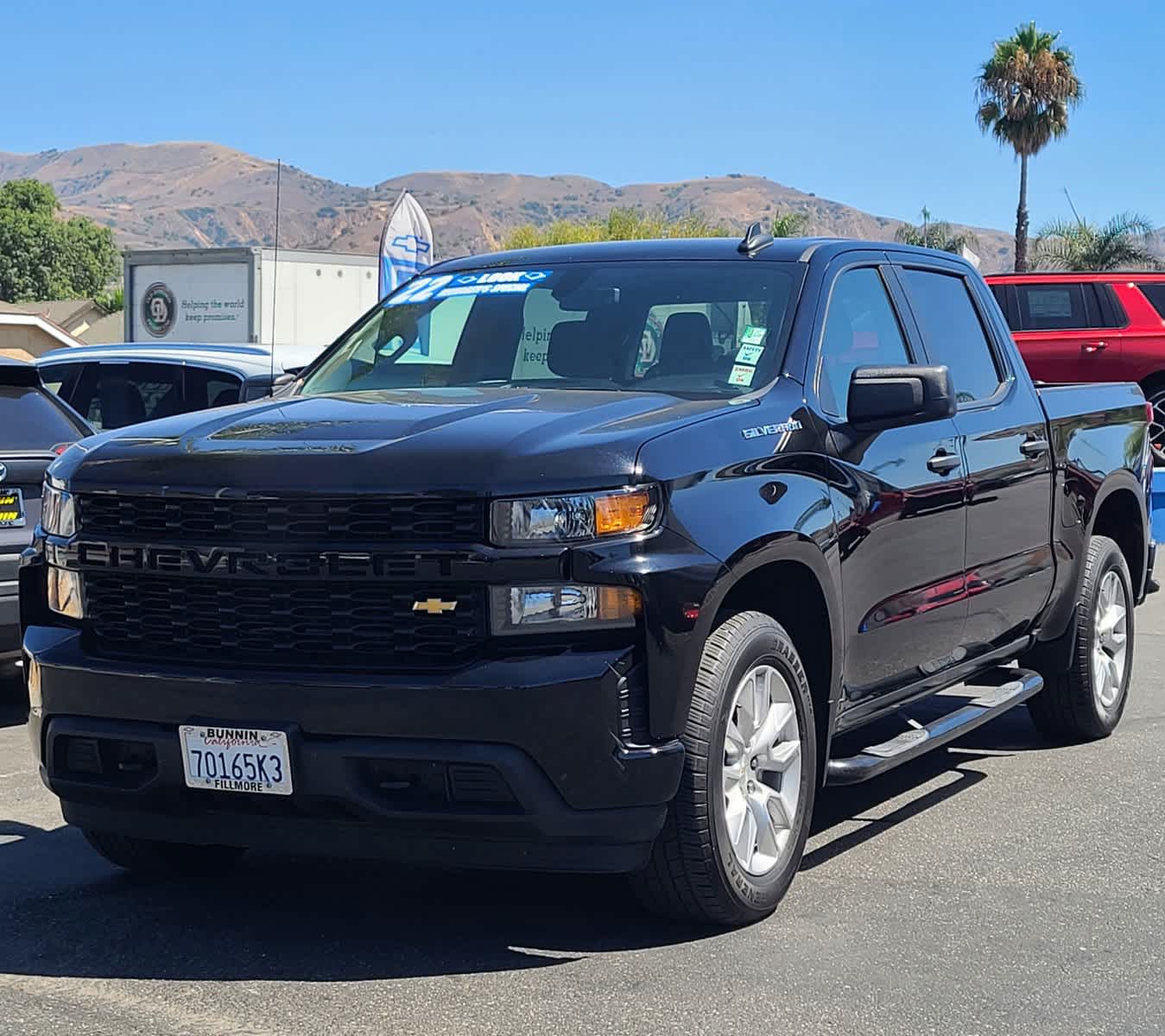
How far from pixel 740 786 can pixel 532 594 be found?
2.89 feet

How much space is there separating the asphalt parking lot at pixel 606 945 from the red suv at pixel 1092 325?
11.0 m

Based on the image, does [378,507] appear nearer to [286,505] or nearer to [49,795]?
[286,505]

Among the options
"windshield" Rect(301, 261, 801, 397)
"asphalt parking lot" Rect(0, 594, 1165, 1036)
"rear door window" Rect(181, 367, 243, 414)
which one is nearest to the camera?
"asphalt parking lot" Rect(0, 594, 1165, 1036)

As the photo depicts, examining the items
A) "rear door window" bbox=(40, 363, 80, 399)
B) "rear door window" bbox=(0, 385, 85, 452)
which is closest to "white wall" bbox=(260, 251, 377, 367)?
"rear door window" bbox=(40, 363, 80, 399)

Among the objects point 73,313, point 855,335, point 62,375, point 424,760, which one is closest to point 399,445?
point 424,760

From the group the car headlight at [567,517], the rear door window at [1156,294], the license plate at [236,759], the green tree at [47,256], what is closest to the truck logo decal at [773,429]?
the car headlight at [567,517]

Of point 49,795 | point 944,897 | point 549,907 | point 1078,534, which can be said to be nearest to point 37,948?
point 549,907

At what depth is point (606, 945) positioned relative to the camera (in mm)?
4551

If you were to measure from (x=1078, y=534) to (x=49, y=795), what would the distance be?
405cm

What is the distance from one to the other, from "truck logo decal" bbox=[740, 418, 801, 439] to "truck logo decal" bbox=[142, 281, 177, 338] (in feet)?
83.2

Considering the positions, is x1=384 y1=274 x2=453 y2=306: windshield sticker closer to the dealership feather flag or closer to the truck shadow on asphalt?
the truck shadow on asphalt

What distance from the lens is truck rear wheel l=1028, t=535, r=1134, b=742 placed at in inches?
279

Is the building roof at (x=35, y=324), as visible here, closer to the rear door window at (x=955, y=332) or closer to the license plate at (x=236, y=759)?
the rear door window at (x=955, y=332)

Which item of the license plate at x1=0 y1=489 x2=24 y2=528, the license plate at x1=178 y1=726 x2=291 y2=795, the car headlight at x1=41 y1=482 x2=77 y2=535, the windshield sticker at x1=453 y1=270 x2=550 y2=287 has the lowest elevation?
the license plate at x1=178 y1=726 x2=291 y2=795
